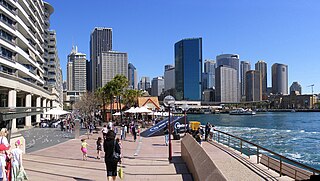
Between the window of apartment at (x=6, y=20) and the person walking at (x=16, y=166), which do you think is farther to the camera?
the window of apartment at (x=6, y=20)

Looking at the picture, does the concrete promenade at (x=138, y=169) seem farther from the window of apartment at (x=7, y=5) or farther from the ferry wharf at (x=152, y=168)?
the window of apartment at (x=7, y=5)

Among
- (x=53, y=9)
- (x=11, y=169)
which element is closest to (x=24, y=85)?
(x=11, y=169)

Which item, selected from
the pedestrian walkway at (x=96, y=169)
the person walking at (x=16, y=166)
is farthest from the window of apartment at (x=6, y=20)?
the person walking at (x=16, y=166)

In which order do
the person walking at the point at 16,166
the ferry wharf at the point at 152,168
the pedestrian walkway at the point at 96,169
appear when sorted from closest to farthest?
the person walking at the point at 16,166 < the ferry wharf at the point at 152,168 < the pedestrian walkway at the point at 96,169

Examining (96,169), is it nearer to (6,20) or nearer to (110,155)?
(110,155)

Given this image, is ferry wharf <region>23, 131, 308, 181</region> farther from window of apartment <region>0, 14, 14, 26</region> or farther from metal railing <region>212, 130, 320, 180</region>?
window of apartment <region>0, 14, 14, 26</region>

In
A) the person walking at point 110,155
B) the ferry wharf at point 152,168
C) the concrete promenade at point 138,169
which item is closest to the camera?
the person walking at point 110,155

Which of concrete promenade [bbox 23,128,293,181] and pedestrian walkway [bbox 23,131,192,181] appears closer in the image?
concrete promenade [bbox 23,128,293,181]

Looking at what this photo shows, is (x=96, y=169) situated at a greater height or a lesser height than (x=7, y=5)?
lesser

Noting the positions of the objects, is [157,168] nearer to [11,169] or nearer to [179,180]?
[179,180]

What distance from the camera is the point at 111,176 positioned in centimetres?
966

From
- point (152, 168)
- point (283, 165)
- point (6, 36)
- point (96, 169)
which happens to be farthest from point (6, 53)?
point (283, 165)

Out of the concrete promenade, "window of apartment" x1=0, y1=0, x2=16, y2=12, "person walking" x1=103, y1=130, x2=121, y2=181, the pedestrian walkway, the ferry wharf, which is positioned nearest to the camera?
"person walking" x1=103, y1=130, x2=121, y2=181

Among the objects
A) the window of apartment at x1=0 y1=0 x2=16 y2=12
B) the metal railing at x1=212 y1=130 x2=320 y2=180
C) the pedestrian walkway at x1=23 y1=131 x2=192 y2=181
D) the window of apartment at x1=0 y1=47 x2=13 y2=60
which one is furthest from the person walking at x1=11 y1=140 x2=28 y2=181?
the window of apartment at x1=0 y1=0 x2=16 y2=12
